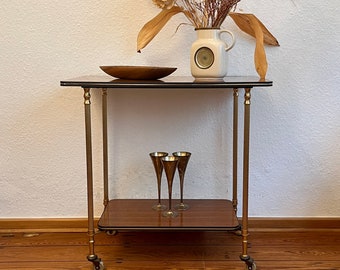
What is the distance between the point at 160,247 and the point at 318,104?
2.77 ft

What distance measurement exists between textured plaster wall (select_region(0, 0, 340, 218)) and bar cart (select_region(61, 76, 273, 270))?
0.07 meters

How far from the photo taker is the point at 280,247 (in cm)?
160

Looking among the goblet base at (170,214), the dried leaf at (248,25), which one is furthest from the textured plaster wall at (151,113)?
the goblet base at (170,214)

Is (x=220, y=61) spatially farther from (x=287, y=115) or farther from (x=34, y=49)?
(x=34, y=49)

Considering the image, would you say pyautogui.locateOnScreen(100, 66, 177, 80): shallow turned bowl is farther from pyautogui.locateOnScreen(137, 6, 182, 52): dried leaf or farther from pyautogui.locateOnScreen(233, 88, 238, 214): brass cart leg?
pyautogui.locateOnScreen(233, 88, 238, 214): brass cart leg

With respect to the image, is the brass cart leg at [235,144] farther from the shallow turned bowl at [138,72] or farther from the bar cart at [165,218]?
the shallow turned bowl at [138,72]

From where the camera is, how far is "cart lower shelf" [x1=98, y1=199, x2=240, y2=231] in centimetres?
143

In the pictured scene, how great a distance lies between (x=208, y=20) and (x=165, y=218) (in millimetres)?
715

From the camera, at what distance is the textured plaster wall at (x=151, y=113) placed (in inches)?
65.1

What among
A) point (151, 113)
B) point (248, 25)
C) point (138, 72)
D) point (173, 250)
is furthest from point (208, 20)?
point (173, 250)

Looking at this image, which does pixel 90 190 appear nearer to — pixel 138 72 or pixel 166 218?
pixel 166 218

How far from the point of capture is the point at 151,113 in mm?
1711

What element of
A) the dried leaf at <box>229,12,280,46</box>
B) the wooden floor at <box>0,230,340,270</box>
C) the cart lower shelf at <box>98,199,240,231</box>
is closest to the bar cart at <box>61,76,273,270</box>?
the cart lower shelf at <box>98,199,240,231</box>

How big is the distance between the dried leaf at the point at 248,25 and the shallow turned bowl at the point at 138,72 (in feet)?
1.15
